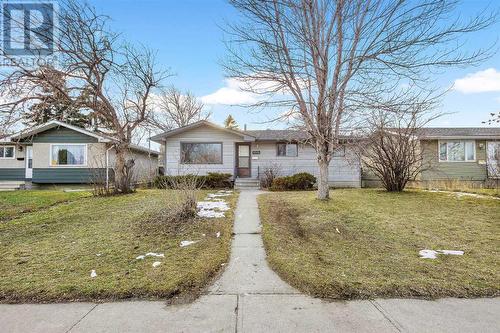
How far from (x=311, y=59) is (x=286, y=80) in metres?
1.04

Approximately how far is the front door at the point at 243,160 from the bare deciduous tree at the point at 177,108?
16919 mm

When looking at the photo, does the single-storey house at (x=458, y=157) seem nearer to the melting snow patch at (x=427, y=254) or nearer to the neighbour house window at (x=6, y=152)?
the melting snow patch at (x=427, y=254)

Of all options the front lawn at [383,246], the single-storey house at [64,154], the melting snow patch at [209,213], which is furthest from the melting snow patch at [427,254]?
the single-storey house at [64,154]

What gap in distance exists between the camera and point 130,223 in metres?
7.18

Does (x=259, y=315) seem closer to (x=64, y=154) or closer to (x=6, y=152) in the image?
(x=64, y=154)

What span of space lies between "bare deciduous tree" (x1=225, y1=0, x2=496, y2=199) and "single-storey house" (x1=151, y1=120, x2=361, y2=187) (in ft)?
23.4

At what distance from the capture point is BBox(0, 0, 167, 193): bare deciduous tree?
398 inches

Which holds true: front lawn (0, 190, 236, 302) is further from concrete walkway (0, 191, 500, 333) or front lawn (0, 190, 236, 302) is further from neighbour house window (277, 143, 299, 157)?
neighbour house window (277, 143, 299, 157)

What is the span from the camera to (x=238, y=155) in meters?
18.3

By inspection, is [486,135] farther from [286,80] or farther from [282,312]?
[282,312]

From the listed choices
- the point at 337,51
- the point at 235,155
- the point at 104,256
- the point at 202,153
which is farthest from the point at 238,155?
the point at 104,256

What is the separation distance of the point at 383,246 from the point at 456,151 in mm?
17303

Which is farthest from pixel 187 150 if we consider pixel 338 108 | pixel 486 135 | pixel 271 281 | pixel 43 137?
pixel 486 135

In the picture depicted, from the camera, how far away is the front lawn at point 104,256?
3584 mm
